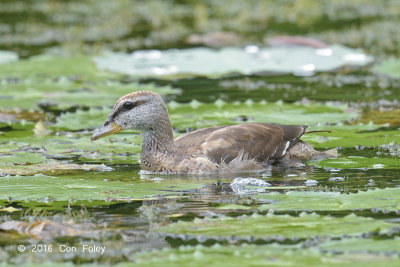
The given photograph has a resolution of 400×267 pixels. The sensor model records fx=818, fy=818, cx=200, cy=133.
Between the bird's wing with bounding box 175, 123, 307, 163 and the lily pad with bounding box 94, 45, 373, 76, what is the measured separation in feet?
17.0

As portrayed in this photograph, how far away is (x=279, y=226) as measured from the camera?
6.21 m

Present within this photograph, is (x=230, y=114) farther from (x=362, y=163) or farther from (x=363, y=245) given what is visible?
(x=363, y=245)

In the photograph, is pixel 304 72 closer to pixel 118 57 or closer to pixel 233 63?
pixel 233 63

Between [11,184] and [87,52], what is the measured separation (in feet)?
34.5

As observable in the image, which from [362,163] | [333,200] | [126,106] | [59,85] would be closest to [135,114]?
[126,106]

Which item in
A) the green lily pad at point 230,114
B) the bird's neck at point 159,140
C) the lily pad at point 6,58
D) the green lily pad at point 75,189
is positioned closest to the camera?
the green lily pad at point 75,189

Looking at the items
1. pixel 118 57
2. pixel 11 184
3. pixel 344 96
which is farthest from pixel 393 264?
pixel 118 57

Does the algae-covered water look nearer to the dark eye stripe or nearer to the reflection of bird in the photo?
the reflection of bird

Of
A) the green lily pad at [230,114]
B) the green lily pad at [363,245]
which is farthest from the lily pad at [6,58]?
the green lily pad at [363,245]

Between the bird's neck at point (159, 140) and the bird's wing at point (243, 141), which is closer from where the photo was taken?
the bird's wing at point (243, 141)

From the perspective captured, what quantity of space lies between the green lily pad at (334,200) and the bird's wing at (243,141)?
1.90m

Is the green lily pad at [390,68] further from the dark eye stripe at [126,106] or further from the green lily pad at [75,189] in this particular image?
the green lily pad at [75,189]

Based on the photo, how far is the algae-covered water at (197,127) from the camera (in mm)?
5961

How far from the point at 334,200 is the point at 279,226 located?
3.18 ft
